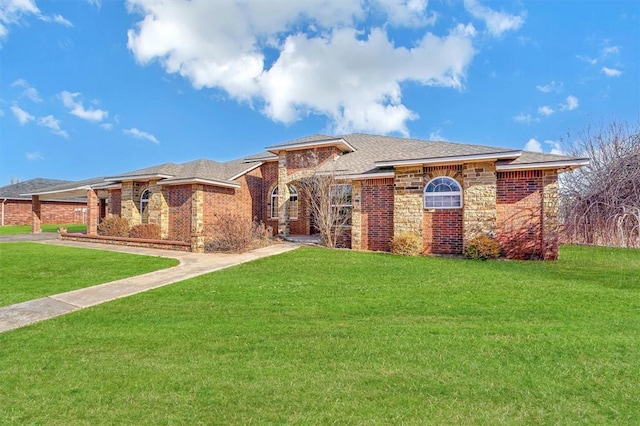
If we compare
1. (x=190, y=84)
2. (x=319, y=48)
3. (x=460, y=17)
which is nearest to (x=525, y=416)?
(x=460, y=17)

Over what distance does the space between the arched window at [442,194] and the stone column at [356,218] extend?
282 cm

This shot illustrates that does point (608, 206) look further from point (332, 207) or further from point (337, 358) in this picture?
point (337, 358)

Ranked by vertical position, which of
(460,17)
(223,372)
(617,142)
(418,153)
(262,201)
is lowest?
(223,372)

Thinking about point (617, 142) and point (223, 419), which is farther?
point (617, 142)

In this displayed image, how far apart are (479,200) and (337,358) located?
1025 cm

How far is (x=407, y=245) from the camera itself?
1245cm

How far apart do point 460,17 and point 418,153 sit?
5.89 meters

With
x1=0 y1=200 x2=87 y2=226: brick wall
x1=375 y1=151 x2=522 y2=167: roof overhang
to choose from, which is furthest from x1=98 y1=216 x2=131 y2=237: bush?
x1=0 y1=200 x2=87 y2=226: brick wall

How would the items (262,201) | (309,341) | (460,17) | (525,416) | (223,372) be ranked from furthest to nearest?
(262,201) < (460,17) < (309,341) < (223,372) < (525,416)

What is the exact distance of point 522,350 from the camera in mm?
4004

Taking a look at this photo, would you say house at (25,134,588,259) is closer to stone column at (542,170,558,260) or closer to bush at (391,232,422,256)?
stone column at (542,170,558,260)

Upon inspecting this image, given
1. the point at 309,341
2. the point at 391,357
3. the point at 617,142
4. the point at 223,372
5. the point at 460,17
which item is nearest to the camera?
the point at 223,372

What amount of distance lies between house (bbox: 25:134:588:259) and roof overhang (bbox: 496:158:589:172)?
0.03m

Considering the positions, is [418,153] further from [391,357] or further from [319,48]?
[391,357]
